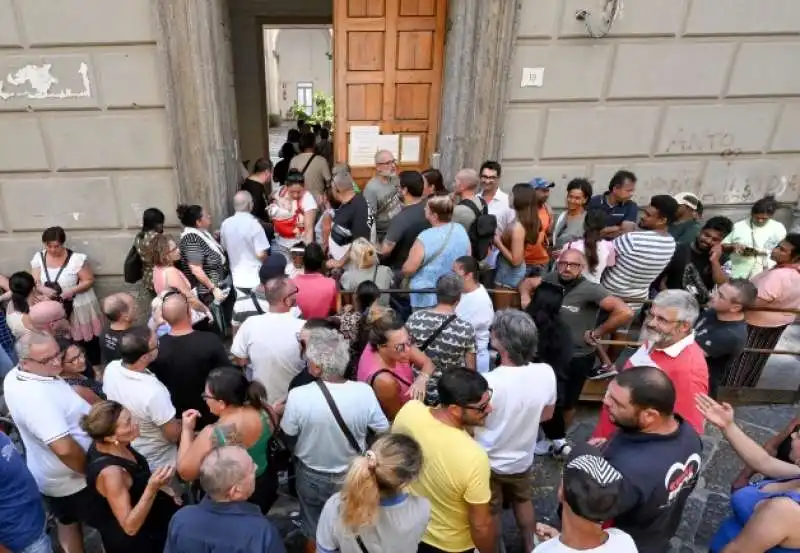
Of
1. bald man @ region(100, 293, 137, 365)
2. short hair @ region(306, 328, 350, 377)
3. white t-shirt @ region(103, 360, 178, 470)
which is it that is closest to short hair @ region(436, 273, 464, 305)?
short hair @ region(306, 328, 350, 377)

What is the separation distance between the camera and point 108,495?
8.35 feet

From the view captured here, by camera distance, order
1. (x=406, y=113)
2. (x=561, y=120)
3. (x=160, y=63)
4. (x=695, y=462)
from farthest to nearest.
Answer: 1. (x=406, y=113)
2. (x=561, y=120)
3. (x=160, y=63)
4. (x=695, y=462)

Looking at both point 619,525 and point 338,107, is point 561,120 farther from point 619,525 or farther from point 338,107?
point 619,525

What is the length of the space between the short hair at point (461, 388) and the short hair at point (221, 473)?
0.93 m

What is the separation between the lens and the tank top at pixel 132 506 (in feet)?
8.50

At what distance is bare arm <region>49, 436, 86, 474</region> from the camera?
2.75m

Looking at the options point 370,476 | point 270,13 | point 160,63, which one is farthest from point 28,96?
point 370,476

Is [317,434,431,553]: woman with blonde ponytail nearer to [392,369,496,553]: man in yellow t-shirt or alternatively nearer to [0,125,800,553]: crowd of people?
[0,125,800,553]: crowd of people

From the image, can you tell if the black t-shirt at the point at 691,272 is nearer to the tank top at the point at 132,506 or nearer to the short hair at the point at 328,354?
the short hair at the point at 328,354

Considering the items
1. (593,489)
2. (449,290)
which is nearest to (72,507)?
(449,290)

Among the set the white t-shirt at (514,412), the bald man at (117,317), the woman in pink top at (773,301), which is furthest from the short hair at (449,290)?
the woman in pink top at (773,301)

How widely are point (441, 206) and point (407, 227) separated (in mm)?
490

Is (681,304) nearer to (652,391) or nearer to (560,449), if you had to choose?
(652,391)

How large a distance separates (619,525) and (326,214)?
3993mm
